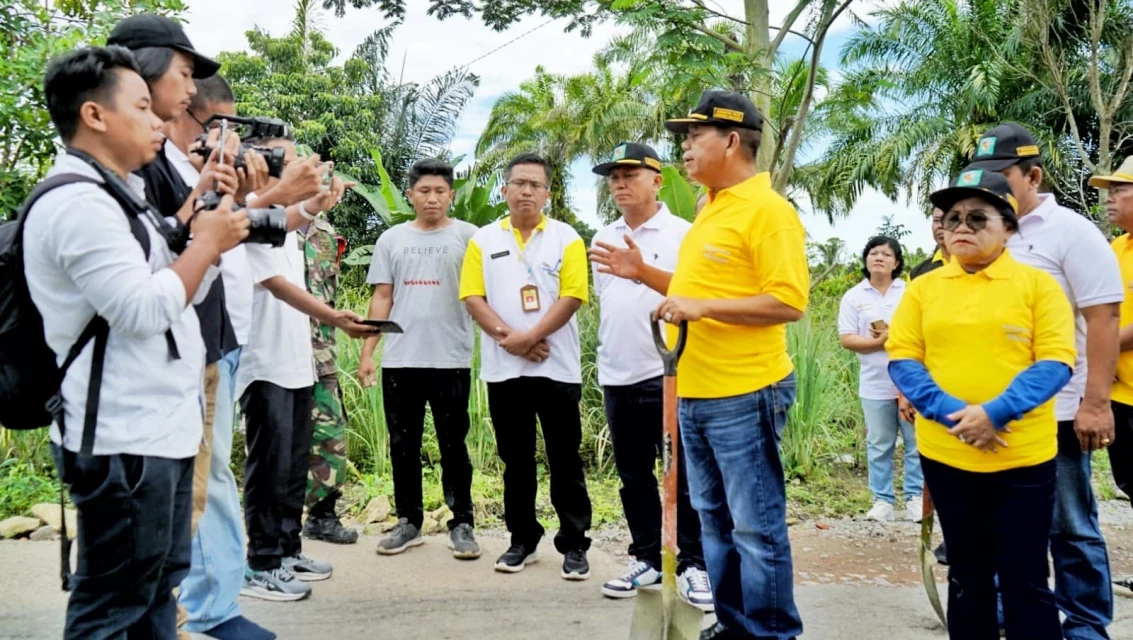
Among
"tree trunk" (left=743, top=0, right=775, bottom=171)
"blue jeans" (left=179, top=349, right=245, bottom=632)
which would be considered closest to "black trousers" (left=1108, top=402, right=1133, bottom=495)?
"blue jeans" (left=179, top=349, right=245, bottom=632)

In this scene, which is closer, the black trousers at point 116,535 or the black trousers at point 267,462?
the black trousers at point 116,535

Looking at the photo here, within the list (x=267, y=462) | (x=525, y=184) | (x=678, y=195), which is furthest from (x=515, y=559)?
(x=678, y=195)

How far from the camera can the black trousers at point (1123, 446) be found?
3.73 m

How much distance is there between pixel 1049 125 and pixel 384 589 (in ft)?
70.2

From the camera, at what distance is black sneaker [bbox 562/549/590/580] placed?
179 inches

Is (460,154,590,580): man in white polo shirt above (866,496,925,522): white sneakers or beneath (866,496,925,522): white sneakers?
above

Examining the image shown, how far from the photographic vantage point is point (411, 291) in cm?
500

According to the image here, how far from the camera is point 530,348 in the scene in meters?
4.57

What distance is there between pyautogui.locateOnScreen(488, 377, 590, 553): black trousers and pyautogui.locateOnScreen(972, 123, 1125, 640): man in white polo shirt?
217 centimetres

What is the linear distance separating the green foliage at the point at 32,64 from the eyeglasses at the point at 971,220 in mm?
5346

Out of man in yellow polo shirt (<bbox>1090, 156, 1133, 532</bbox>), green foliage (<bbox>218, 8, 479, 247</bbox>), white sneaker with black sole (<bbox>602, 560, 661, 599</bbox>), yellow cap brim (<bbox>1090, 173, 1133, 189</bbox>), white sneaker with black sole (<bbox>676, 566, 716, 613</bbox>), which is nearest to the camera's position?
man in yellow polo shirt (<bbox>1090, 156, 1133, 532</bbox>)

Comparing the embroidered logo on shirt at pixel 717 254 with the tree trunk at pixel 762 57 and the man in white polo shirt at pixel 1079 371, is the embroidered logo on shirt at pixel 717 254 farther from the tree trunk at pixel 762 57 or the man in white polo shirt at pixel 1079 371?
the tree trunk at pixel 762 57

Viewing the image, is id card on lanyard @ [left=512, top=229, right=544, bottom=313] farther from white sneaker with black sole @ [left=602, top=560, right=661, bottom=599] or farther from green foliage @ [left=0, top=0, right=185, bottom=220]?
green foliage @ [left=0, top=0, right=185, bottom=220]

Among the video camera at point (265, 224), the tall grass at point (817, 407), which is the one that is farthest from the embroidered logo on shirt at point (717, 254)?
the tall grass at point (817, 407)
